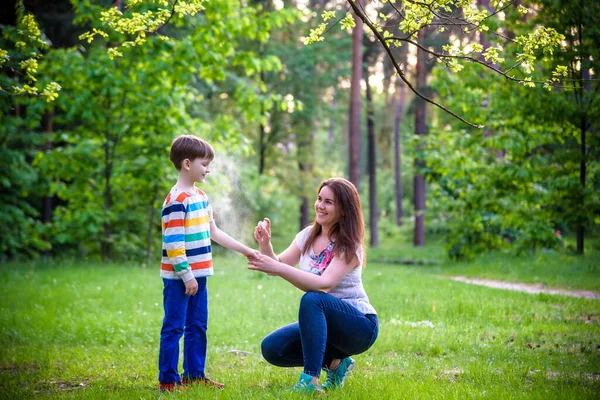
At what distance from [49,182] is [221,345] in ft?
35.8

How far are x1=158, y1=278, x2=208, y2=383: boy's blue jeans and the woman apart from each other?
582 millimetres

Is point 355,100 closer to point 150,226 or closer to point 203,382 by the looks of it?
point 150,226

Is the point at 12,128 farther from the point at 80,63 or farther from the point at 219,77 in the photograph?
the point at 219,77

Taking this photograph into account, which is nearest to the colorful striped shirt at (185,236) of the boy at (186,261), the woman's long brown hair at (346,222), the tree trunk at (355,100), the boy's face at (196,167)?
the boy at (186,261)

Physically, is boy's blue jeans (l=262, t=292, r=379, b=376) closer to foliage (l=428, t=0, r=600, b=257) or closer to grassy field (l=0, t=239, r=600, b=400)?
grassy field (l=0, t=239, r=600, b=400)

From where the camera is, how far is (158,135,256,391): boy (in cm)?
429

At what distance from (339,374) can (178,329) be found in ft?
4.11

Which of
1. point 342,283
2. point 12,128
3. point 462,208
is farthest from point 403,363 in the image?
point 12,128

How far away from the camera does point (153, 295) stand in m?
9.35

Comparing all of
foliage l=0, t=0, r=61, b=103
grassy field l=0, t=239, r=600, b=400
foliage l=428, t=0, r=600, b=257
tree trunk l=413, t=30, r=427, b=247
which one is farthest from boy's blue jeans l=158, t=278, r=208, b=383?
tree trunk l=413, t=30, r=427, b=247

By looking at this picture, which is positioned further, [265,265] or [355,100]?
[355,100]

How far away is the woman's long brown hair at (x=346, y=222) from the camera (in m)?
4.26

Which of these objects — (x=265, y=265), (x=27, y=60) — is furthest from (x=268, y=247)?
(x=27, y=60)

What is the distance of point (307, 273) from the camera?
414 centimetres
